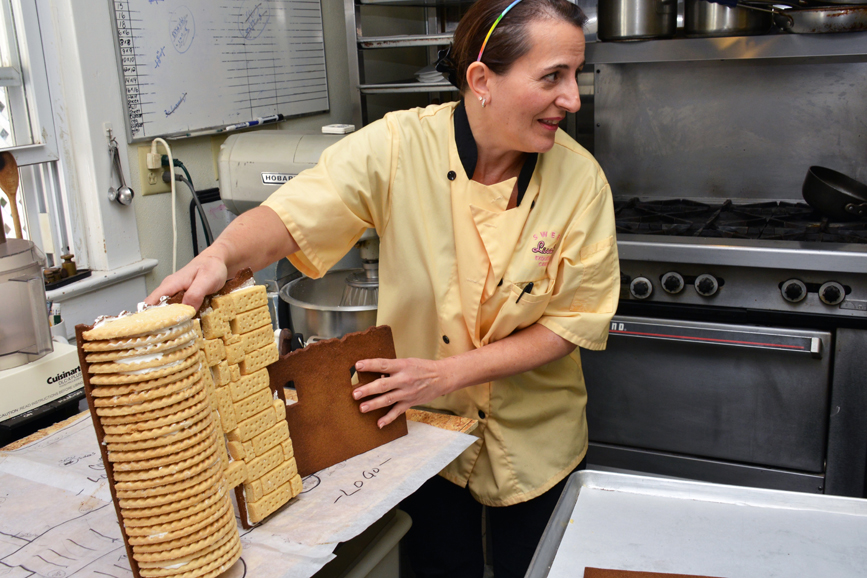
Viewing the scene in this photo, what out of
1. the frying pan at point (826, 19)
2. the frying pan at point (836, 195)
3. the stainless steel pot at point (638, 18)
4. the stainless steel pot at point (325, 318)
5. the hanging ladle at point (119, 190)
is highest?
the stainless steel pot at point (638, 18)

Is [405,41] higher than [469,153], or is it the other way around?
[405,41]

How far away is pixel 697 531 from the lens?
102cm

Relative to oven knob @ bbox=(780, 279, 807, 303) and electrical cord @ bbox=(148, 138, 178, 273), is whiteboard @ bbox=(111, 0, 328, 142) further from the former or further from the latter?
oven knob @ bbox=(780, 279, 807, 303)

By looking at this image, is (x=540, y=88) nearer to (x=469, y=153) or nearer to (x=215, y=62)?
(x=469, y=153)

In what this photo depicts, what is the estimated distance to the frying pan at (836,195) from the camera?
2072mm

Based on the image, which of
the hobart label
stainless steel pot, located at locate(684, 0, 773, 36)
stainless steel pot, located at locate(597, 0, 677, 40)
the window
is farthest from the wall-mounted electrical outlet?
stainless steel pot, located at locate(684, 0, 773, 36)

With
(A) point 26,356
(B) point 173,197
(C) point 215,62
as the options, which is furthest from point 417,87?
(A) point 26,356

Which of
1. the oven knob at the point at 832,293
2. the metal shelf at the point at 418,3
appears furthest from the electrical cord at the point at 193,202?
the oven knob at the point at 832,293

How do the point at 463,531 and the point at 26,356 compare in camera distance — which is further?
the point at 463,531

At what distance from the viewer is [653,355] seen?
216 cm

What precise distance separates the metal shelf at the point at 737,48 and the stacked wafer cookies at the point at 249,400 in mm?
1566

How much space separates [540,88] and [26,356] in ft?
3.40

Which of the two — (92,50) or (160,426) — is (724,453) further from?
(92,50)

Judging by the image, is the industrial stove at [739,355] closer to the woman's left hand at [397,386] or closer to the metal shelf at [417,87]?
the metal shelf at [417,87]
